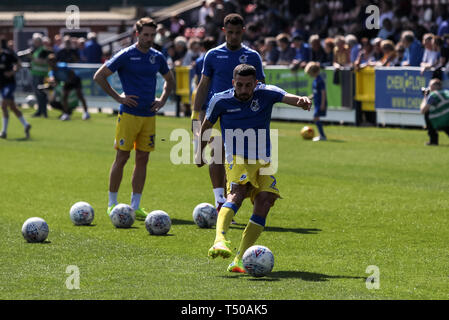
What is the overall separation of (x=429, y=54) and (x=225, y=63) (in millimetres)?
13022

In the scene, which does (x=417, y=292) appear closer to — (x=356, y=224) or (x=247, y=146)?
(x=247, y=146)

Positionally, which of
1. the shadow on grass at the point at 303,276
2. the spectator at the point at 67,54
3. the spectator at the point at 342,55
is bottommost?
the shadow on grass at the point at 303,276

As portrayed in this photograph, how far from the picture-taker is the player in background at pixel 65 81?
3038cm

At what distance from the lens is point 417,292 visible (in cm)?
743

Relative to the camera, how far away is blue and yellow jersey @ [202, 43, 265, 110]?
10891mm

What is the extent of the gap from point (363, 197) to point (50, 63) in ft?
63.2

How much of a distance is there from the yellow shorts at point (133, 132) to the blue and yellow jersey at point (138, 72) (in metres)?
0.08

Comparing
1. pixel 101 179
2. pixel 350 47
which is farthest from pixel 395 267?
pixel 350 47

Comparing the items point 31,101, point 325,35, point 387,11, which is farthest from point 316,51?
point 31,101

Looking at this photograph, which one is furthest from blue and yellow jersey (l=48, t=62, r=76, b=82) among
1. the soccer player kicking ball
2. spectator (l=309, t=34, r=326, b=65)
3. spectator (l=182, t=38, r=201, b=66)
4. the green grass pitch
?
the soccer player kicking ball

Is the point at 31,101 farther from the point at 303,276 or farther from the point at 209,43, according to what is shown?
the point at 303,276

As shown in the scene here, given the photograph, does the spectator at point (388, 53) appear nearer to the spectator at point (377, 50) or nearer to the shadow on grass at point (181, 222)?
the spectator at point (377, 50)

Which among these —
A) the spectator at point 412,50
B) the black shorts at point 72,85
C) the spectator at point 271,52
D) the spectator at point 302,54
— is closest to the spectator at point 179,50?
the black shorts at point 72,85

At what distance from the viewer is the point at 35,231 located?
1009 cm
